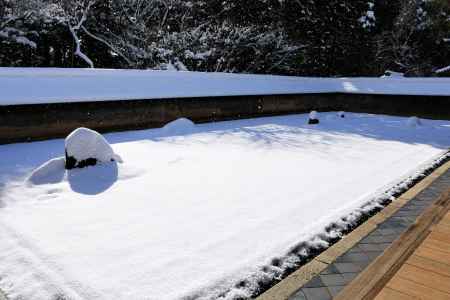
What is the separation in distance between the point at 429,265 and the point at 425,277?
0.60 feet

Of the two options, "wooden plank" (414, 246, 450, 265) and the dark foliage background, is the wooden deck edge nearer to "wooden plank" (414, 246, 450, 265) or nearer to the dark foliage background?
"wooden plank" (414, 246, 450, 265)

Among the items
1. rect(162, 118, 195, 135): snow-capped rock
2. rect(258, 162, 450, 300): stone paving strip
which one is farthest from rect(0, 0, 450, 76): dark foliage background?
rect(258, 162, 450, 300): stone paving strip

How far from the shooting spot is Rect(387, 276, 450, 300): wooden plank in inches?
85.2

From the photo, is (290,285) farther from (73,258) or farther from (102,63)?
(102,63)

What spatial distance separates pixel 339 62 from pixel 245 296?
17.9 meters

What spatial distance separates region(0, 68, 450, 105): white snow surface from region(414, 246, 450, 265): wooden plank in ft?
22.5

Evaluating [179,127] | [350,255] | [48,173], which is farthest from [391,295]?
[179,127]

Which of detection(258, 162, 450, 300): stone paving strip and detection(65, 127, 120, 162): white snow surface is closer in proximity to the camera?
detection(258, 162, 450, 300): stone paving strip

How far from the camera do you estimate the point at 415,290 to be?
7.22ft

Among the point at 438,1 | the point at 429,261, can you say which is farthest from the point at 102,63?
the point at 438,1

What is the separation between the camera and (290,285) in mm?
2420

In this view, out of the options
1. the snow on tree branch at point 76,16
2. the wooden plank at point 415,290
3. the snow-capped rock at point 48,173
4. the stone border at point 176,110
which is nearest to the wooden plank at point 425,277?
the wooden plank at point 415,290

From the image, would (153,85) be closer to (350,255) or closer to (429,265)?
(350,255)

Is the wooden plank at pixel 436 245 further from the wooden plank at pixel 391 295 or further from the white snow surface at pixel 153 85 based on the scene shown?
the white snow surface at pixel 153 85
